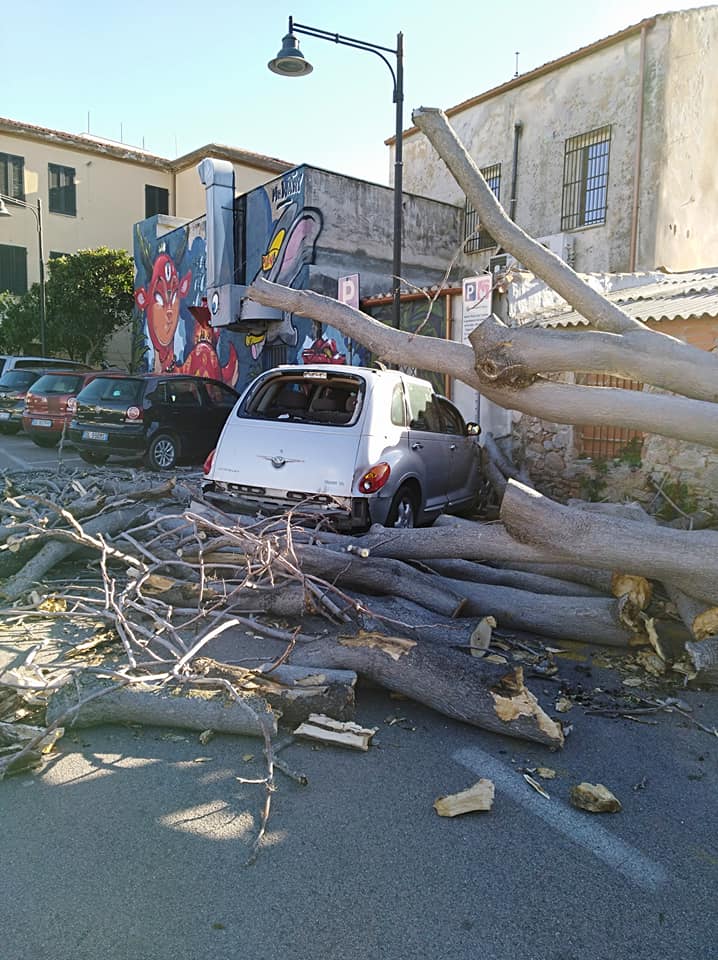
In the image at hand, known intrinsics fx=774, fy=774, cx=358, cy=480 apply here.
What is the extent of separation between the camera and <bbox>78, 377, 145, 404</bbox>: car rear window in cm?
1302

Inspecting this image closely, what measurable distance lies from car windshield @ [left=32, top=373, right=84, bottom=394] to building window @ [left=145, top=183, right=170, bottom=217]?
20.5 m

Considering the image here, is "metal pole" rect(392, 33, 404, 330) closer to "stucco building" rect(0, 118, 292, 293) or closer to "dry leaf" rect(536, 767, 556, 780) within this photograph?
"dry leaf" rect(536, 767, 556, 780)

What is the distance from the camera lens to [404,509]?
731 centimetres

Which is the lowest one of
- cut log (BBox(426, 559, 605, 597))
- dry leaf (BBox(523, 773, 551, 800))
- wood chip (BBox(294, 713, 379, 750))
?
dry leaf (BBox(523, 773, 551, 800))

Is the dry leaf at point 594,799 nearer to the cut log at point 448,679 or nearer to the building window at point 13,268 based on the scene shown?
the cut log at point 448,679

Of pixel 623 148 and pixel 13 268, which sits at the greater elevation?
pixel 623 148

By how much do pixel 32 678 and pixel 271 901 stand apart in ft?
7.03

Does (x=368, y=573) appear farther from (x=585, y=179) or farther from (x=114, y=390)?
(x=585, y=179)

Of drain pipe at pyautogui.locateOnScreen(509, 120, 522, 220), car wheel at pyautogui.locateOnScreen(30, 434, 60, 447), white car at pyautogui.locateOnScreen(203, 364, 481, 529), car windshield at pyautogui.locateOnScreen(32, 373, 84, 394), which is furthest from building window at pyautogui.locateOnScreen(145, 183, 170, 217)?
white car at pyautogui.locateOnScreen(203, 364, 481, 529)

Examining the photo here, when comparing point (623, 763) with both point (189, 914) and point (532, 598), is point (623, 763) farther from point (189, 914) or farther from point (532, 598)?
point (189, 914)

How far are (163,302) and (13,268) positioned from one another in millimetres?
11296

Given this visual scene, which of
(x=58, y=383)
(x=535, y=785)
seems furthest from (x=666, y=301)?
(x=58, y=383)

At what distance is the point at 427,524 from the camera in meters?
7.87

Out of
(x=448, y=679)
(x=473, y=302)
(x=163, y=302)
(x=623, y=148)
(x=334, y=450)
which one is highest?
(x=623, y=148)
